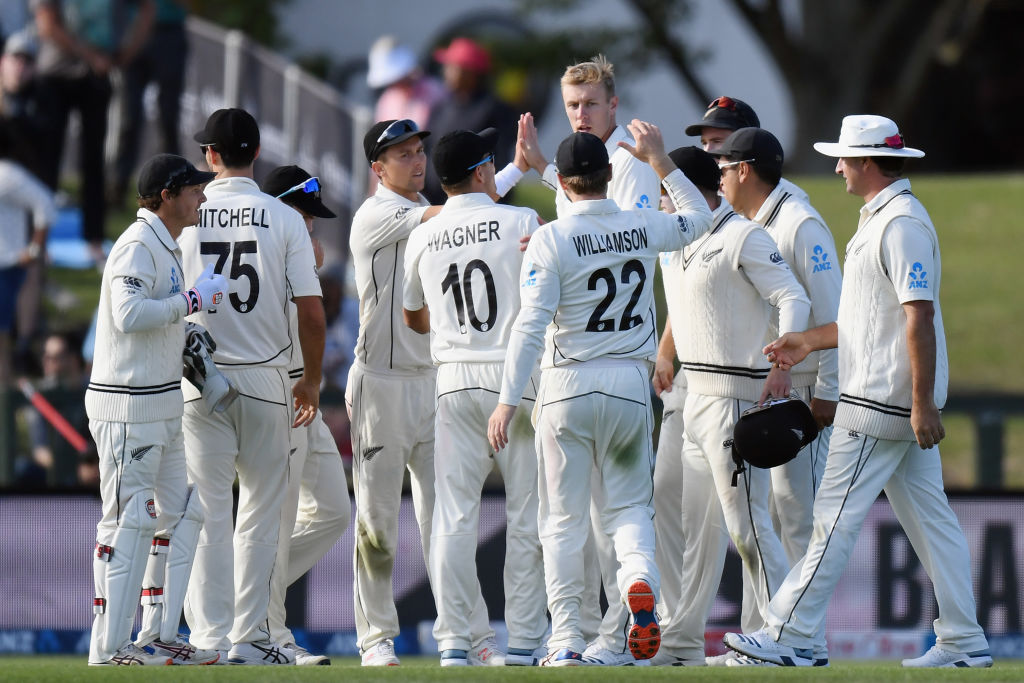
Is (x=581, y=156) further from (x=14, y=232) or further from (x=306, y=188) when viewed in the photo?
(x=14, y=232)

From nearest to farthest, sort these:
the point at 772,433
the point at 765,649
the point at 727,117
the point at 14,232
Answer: the point at 765,649
the point at 772,433
the point at 727,117
the point at 14,232

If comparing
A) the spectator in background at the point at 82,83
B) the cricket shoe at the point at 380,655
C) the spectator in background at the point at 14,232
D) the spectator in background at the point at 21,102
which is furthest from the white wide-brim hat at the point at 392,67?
the cricket shoe at the point at 380,655

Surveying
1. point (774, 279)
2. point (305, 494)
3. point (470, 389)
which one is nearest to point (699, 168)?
point (774, 279)

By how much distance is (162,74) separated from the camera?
1605cm

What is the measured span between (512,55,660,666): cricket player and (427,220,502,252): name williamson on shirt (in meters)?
0.32

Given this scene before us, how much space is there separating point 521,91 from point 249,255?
52.0ft

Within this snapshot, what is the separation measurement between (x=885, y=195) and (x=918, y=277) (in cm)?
49

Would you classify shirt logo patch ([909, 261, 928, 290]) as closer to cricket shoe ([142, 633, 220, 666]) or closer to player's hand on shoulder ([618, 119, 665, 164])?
player's hand on shoulder ([618, 119, 665, 164])

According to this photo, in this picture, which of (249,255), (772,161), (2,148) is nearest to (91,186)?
(2,148)

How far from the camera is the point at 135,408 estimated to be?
745 cm

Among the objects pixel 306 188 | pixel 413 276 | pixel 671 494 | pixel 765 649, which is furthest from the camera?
pixel 306 188

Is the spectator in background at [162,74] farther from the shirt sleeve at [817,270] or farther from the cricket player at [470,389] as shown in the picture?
the shirt sleeve at [817,270]

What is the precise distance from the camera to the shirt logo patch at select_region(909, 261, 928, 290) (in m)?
7.36

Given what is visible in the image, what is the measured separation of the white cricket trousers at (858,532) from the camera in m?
7.45
